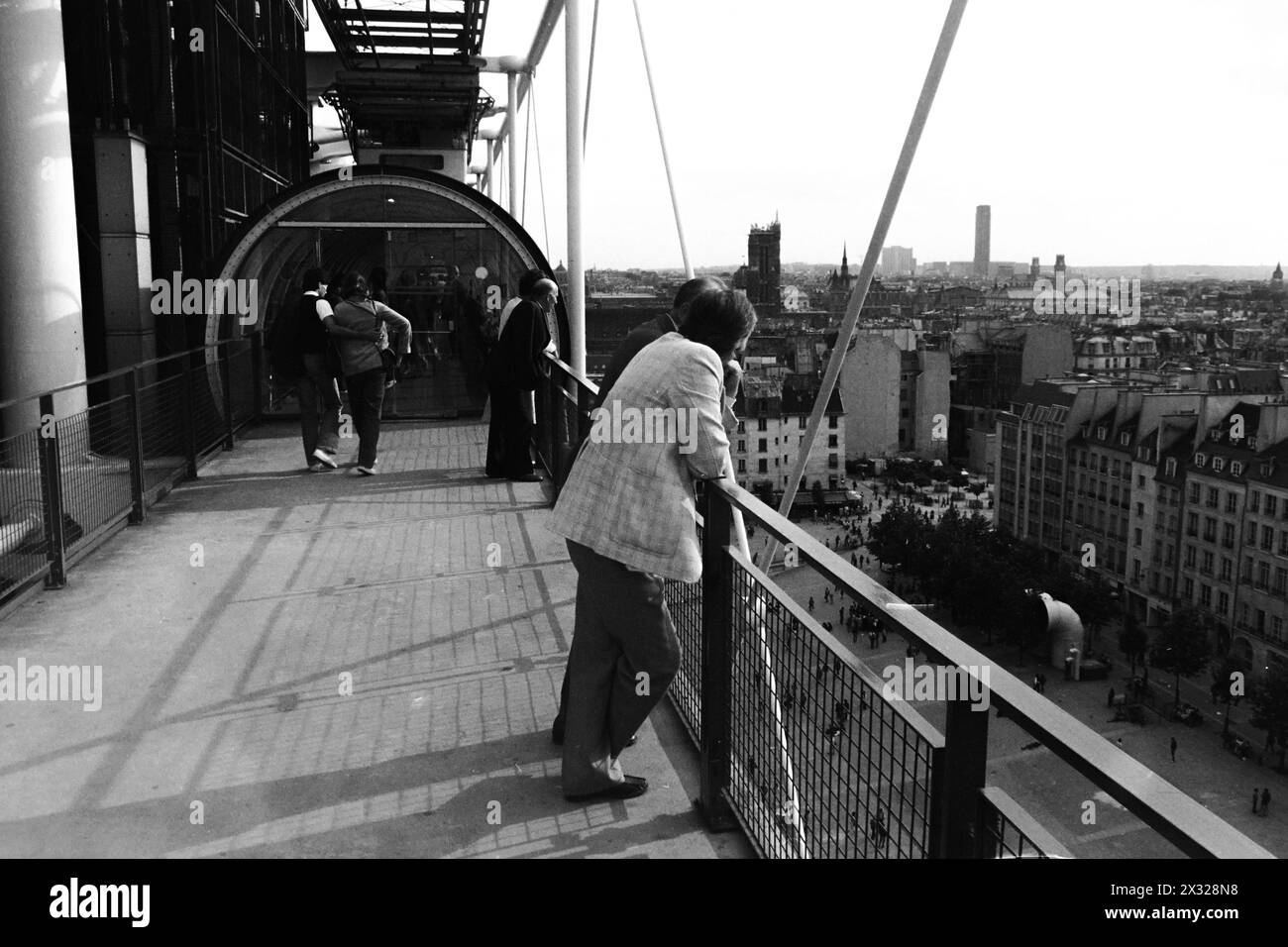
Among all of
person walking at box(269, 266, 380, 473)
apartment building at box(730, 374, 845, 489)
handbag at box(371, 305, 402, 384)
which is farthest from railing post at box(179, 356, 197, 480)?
apartment building at box(730, 374, 845, 489)

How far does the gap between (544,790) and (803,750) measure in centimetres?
106

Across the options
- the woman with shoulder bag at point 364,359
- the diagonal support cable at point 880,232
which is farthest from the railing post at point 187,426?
the diagonal support cable at point 880,232

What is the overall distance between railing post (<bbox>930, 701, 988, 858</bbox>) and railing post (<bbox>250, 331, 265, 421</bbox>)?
12.6m

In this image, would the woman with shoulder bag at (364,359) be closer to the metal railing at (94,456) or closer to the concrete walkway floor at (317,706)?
the metal railing at (94,456)

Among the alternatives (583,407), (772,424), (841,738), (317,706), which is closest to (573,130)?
(583,407)

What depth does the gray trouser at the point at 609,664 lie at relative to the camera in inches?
154

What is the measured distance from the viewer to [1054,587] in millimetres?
52656

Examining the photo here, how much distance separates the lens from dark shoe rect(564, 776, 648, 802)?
418 centimetres

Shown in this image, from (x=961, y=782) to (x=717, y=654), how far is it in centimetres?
190

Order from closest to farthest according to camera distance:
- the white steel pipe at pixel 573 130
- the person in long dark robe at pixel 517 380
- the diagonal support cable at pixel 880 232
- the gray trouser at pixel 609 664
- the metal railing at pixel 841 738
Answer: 1. the metal railing at pixel 841 738
2. the gray trouser at pixel 609 664
3. the diagonal support cable at pixel 880 232
4. the person in long dark robe at pixel 517 380
5. the white steel pipe at pixel 573 130
